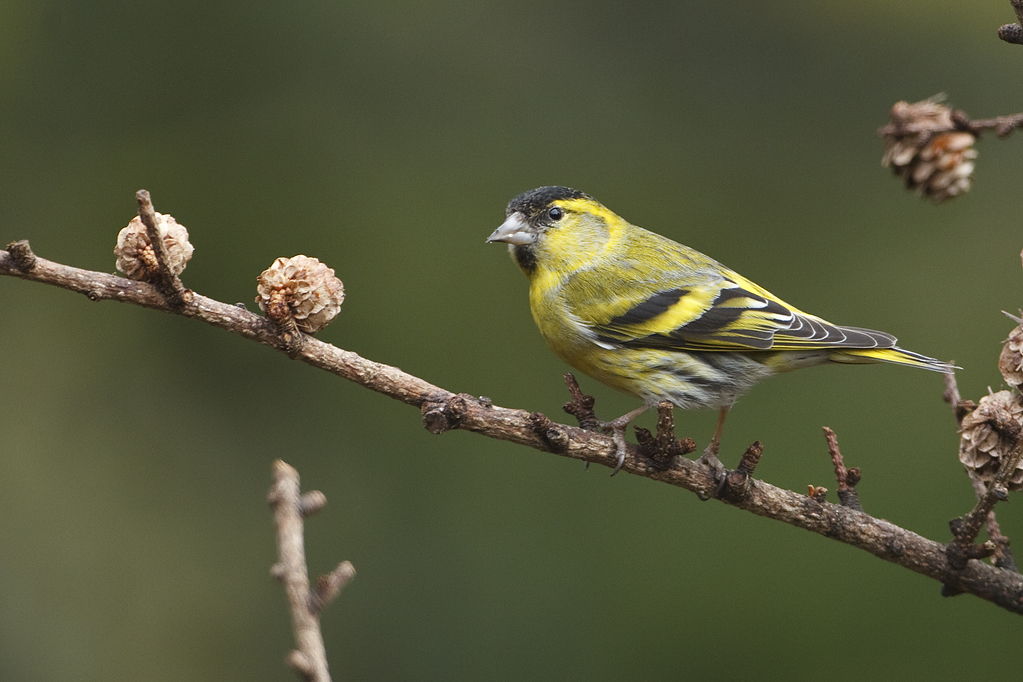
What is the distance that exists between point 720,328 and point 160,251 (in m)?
1.56

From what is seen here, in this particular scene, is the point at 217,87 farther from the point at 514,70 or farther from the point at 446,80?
the point at 514,70

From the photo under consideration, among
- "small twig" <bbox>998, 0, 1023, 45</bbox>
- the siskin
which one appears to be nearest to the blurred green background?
the siskin

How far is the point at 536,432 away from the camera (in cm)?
186

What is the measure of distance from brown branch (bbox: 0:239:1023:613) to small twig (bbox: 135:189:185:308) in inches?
0.9

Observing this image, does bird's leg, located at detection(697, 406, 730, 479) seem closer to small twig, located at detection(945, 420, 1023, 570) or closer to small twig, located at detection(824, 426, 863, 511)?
small twig, located at detection(824, 426, 863, 511)

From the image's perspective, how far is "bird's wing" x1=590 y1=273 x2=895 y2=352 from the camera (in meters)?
2.67

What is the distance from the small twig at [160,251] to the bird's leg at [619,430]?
85cm

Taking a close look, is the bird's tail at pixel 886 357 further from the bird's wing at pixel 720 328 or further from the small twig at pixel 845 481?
the small twig at pixel 845 481

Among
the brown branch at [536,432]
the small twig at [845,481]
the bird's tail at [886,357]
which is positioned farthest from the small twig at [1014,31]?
the bird's tail at [886,357]

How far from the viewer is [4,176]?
3947mm

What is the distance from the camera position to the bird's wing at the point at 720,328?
2672 mm

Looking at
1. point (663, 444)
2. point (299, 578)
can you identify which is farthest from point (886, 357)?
point (299, 578)

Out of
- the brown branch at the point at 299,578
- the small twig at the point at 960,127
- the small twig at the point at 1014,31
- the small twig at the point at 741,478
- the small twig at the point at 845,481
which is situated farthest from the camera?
the small twig at the point at 845,481

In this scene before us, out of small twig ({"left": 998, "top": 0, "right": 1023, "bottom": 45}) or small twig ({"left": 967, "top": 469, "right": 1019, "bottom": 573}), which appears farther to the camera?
small twig ({"left": 967, "top": 469, "right": 1019, "bottom": 573})
